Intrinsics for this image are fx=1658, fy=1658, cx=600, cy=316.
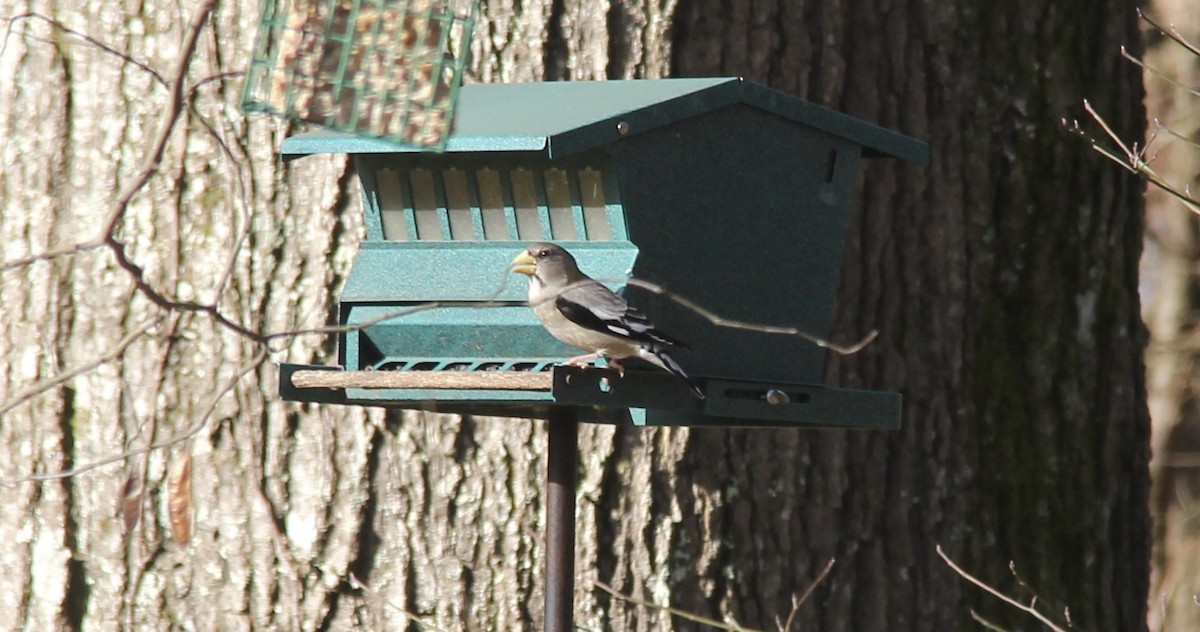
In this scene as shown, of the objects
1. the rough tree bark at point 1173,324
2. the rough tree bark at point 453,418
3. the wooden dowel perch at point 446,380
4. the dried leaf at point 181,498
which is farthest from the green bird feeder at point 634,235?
the rough tree bark at point 1173,324

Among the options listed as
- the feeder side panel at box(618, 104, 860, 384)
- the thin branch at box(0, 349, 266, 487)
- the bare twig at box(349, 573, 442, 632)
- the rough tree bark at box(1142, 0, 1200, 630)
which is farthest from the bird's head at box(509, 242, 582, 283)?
the rough tree bark at box(1142, 0, 1200, 630)

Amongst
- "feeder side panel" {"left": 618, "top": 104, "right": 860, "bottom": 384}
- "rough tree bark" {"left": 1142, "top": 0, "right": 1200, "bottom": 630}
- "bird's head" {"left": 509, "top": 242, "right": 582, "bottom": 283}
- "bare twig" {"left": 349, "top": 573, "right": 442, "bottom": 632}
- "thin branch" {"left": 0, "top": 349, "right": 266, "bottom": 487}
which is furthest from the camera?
"rough tree bark" {"left": 1142, "top": 0, "right": 1200, "bottom": 630}

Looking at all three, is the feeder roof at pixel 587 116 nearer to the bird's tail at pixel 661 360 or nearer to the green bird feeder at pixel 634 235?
the green bird feeder at pixel 634 235

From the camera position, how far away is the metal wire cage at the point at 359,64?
11.3 ft

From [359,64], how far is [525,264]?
59 centimetres

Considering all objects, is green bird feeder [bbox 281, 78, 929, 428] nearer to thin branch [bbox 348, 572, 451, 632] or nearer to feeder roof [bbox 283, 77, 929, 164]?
feeder roof [bbox 283, 77, 929, 164]

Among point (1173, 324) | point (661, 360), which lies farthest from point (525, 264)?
point (1173, 324)

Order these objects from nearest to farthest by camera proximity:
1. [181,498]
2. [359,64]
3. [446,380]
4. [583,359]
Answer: [446,380], [583,359], [359,64], [181,498]

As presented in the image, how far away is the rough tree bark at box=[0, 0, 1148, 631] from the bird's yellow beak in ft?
3.58

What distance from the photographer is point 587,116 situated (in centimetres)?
338

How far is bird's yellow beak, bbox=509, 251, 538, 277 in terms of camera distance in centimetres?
342

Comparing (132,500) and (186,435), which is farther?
(132,500)

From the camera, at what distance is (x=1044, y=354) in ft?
16.6

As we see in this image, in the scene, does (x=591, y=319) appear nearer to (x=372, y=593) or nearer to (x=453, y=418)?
(x=453, y=418)
